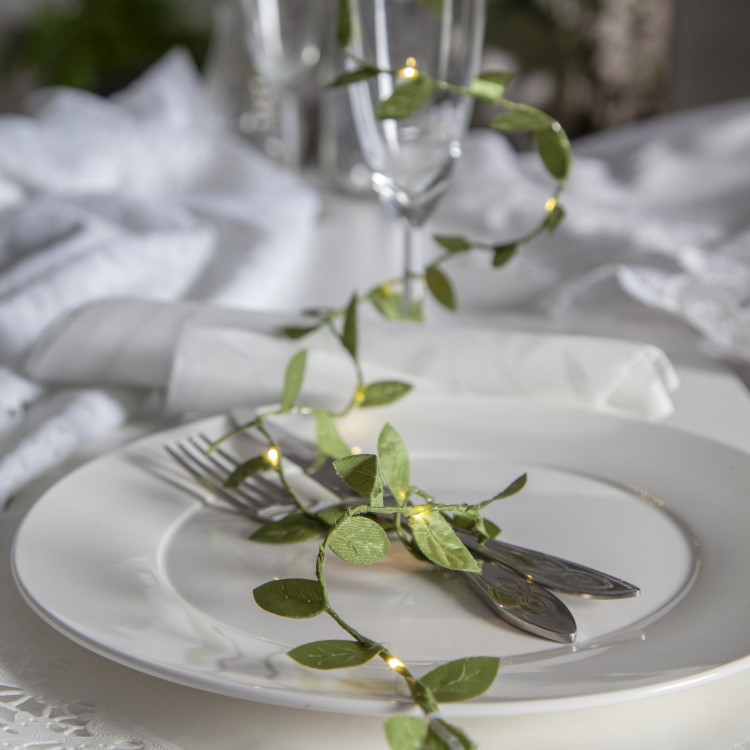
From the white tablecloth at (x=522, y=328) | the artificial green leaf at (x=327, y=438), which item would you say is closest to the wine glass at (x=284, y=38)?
the white tablecloth at (x=522, y=328)

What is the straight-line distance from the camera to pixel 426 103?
0.53 metres

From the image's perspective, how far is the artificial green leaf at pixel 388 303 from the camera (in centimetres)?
56

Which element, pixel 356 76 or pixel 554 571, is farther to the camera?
pixel 356 76

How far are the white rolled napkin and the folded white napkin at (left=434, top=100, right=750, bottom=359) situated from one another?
0.42 feet

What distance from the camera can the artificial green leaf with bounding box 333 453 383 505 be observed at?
29 centimetres

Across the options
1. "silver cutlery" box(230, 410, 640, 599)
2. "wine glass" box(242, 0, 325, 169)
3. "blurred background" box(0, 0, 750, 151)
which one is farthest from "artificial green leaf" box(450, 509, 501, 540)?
"blurred background" box(0, 0, 750, 151)

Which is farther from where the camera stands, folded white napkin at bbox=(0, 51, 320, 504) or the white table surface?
folded white napkin at bbox=(0, 51, 320, 504)

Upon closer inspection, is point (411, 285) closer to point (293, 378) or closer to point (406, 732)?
point (293, 378)

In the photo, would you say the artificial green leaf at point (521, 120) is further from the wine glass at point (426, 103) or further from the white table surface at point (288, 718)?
the white table surface at point (288, 718)

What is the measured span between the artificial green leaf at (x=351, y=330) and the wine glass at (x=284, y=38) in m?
0.61

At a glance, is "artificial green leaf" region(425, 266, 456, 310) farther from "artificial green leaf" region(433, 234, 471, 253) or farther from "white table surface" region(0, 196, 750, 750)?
"white table surface" region(0, 196, 750, 750)

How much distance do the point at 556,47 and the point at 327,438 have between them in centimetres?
286

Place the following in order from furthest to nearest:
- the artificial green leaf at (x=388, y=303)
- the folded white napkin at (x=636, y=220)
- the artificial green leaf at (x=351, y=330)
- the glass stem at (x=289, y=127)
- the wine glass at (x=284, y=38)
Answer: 1. the glass stem at (x=289, y=127)
2. the wine glass at (x=284, y=38)
3. the folded white napkin at (x=636, y=220)
4. the artificial green leaf at (x=388, y=303)
5. the artificial green leaf at (x=351, y=330)

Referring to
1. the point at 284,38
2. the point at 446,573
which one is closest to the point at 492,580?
the point at 446,573
